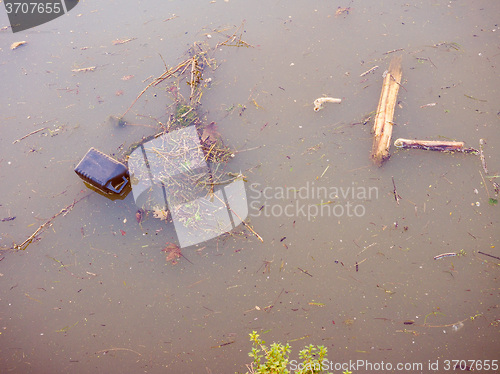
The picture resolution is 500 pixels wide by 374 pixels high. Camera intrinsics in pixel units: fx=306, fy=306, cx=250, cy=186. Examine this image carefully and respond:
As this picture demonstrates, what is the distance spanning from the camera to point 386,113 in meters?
2.36

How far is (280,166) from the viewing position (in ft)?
7.66

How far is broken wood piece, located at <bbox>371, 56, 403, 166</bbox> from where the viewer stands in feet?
7.49

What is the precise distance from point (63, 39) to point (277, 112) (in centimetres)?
216

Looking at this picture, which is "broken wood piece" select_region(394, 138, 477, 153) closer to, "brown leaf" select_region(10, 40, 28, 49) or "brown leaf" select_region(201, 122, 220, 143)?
"brown leaf" select_region(201, 122, 220, 143)

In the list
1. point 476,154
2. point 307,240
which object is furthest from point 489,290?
point 307,240

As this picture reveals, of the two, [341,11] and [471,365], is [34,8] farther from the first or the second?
[471,365]

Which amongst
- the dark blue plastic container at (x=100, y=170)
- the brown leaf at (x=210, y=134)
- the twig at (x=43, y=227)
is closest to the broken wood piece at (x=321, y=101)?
the brown leaf at (x=210, y=134)

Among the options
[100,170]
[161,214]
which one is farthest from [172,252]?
[100,170]

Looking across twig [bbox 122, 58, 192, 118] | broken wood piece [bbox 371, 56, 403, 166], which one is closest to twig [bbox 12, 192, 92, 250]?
twig [bbox 122, 58, 192, 118]

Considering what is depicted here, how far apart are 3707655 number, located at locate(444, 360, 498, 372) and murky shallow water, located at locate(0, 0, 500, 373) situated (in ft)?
0.15

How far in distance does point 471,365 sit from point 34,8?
469cm

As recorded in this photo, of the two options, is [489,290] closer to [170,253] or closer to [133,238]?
[170,253]

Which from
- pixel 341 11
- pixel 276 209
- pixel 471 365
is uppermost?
pixel 341 11

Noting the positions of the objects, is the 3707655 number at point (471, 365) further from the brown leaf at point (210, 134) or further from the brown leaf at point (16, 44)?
the brown leaf at point (16, 44)
